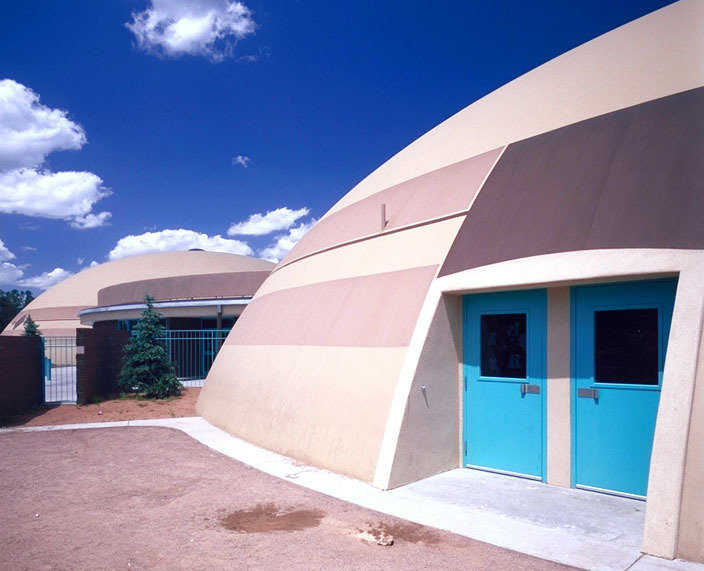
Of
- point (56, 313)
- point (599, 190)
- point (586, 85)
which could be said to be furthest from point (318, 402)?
point (56, 313)

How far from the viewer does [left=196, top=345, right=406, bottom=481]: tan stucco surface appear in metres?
7.70

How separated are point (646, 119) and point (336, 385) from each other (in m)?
5.76

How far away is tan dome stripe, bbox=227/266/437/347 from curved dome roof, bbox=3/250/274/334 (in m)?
33.5

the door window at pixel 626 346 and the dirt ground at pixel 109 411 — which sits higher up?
the door window at pixel 626 346

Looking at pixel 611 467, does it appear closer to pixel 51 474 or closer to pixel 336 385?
pixel 336 385

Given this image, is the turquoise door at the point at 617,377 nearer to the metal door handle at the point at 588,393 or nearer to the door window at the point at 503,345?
the metal door handle at the point at 588,393

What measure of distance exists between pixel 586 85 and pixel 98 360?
49.7 feet

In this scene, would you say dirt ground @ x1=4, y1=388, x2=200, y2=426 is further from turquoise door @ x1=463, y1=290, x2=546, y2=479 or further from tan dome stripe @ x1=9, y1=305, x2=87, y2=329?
tan dome stripe @ x1=9, y1=305, x2=87, y2=329

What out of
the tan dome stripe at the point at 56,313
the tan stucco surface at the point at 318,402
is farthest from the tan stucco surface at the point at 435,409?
the tan dome stripe at the point at 56,313

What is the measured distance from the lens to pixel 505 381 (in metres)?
7.54

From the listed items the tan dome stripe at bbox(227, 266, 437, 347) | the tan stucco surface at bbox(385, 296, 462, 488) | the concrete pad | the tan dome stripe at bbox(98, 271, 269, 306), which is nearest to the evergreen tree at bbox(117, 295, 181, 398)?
the tan dome stripe at bbox(98, 271, 269, 306)

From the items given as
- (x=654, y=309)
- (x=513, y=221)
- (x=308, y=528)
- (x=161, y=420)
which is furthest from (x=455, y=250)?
(x=161, y=420)

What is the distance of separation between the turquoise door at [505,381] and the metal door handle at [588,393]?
504 mm

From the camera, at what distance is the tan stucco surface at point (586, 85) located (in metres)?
7.29
